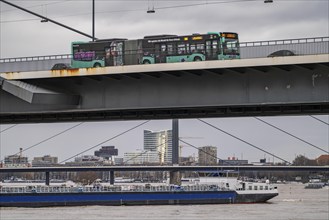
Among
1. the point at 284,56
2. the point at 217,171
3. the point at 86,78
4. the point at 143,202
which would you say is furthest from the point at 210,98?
the point at 217,171

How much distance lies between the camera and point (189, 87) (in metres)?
27.5

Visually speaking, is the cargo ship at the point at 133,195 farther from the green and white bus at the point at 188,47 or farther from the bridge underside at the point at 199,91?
the bridge underside at the point at 199,91

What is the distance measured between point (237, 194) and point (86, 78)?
3138 inches

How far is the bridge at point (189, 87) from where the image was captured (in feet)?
84.1

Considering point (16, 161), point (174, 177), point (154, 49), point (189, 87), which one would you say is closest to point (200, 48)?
point (154, 49)

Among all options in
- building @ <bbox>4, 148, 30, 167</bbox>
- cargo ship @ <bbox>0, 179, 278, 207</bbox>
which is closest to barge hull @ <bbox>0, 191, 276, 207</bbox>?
cargo ship @ <bbox>0, 179, 278, 207</bbox>

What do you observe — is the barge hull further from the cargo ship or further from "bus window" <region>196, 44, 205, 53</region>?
Answer: "bus window" <region>196, 44, 205, 53</region>

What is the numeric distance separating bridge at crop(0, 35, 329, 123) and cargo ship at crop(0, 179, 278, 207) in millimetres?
70214

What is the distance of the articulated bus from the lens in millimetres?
30016

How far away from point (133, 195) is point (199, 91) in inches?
3007

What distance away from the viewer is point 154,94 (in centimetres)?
2806

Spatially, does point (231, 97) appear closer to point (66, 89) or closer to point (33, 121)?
point (66, 89)

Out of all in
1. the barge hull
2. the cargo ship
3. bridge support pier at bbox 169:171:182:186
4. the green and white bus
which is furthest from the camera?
bridge support pier at bbox 169:171:182:186

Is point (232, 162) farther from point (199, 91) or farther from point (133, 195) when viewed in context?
point (199, 91)
